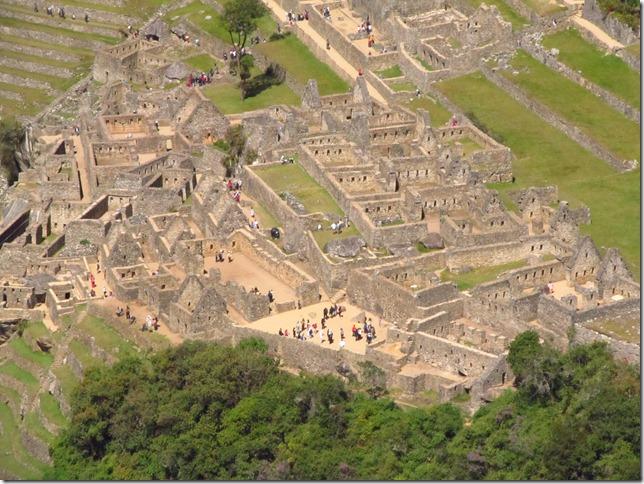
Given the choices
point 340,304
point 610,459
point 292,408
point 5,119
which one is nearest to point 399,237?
point 340,304

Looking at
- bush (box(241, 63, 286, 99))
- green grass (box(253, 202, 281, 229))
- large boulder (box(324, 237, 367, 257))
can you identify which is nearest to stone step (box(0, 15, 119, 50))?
bush (box(241, 63, 286, 99))

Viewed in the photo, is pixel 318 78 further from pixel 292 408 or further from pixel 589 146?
pixel 292 408

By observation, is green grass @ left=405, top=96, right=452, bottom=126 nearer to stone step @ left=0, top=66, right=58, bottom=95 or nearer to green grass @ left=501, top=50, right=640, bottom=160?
green grass @ left=501, top=50, right=640, bottom=160

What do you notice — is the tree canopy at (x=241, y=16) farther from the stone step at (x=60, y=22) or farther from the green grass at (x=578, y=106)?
the green grass at (x=578, y=106)

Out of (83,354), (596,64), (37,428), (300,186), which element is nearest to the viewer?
(37,428)

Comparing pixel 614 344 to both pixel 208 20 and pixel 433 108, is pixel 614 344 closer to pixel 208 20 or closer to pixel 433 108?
pixel 433 108

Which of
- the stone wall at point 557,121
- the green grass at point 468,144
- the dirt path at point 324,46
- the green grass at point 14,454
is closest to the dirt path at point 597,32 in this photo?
the stone wall at point 557,121

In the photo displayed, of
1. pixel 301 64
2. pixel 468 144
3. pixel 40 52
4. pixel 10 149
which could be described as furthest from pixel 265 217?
pixel 40 52

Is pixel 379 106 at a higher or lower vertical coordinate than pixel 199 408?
higher
